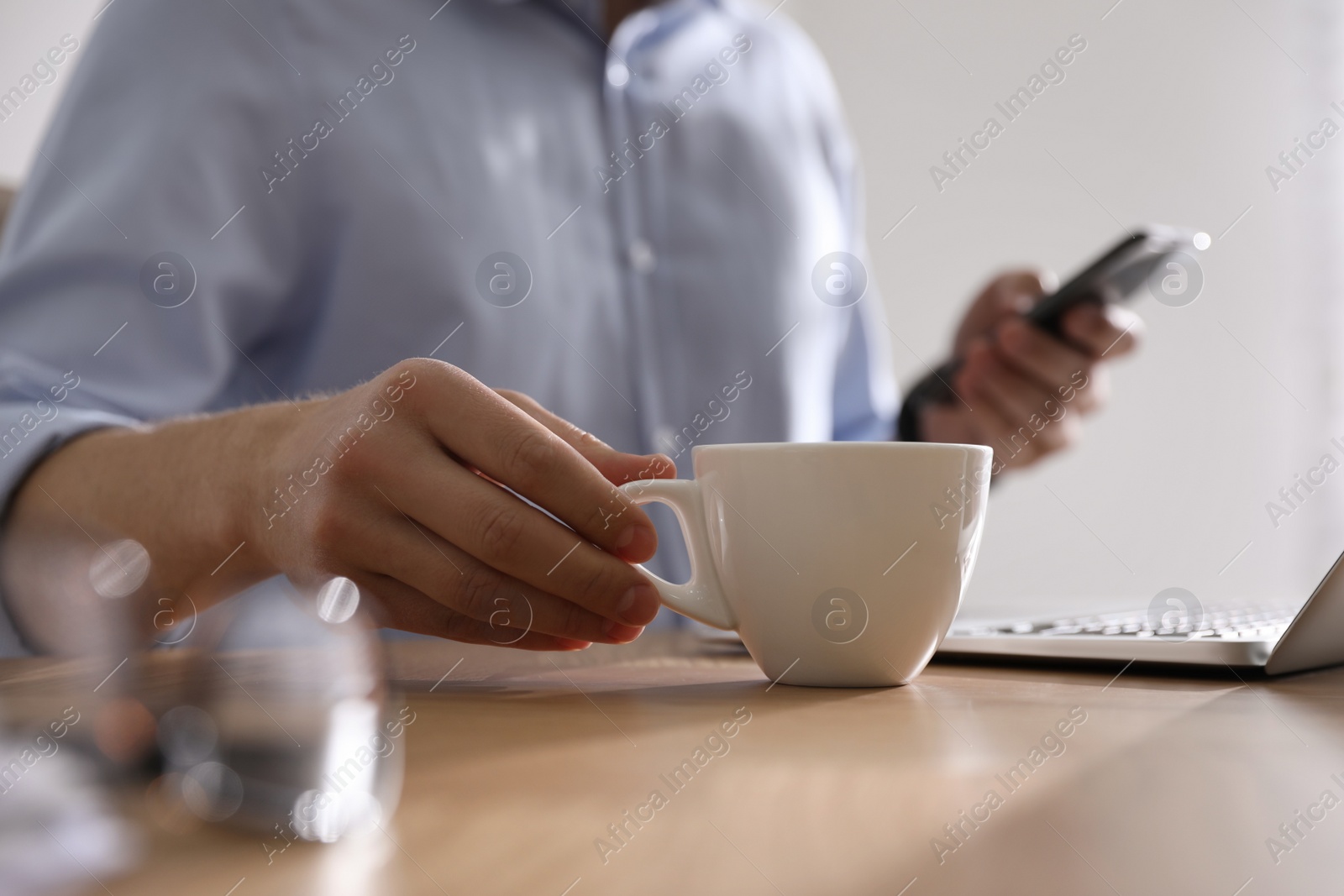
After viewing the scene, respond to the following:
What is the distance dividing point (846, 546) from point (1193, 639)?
0.16 meters

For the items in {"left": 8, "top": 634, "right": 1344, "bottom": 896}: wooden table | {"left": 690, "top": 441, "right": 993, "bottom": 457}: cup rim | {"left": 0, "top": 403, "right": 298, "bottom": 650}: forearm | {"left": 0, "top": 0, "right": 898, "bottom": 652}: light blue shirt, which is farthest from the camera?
{"left": 0, "top": 0, "right": 898, "bottom": 652}: light blue shirt

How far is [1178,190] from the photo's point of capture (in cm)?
226

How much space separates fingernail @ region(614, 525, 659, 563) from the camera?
1.24 feet

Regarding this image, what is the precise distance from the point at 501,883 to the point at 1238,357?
8.23 ft

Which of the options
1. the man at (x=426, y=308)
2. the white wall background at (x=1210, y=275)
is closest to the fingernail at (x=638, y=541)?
the man at (x=426, y=308)

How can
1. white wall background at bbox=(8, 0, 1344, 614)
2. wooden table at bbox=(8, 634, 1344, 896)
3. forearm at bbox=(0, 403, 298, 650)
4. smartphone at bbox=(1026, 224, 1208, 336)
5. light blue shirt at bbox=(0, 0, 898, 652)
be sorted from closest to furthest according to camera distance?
wooden table at bbox=(8, 634, 1344, 896) < forearm at bbox=(0, 403, 298, 650) < smartphone at bbox=(1026, 224, 1208, 336) < light blue shirt at bbox=(0, 0, 898, 652) < white wall background at bbox=(8, 0, 1344, 614)

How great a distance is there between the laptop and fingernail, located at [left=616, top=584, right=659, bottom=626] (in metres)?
0.17

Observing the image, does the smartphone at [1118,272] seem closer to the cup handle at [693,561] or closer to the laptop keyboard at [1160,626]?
the laptop keyboard at [1160,626]

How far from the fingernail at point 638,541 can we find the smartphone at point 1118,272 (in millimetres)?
424

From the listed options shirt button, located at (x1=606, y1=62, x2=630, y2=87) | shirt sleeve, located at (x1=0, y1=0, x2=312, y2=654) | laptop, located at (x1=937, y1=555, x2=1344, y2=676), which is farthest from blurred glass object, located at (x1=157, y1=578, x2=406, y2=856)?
shirt button, located at (x1=606, y1=62, x2=630, y2=87)

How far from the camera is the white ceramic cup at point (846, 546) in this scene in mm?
365

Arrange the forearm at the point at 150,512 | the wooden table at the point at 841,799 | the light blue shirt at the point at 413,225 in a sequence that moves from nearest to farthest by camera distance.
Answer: the wooden table at the point at 841,799
the forearm at the point at 150,512
the light blue shirt at the point at 413,225

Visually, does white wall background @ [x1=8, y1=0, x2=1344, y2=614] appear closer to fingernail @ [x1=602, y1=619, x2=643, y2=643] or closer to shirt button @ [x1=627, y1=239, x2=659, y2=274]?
shirt button @ [x1=627, y1=239, x2=659, y2=274]

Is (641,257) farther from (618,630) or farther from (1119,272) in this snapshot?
(618,630)
